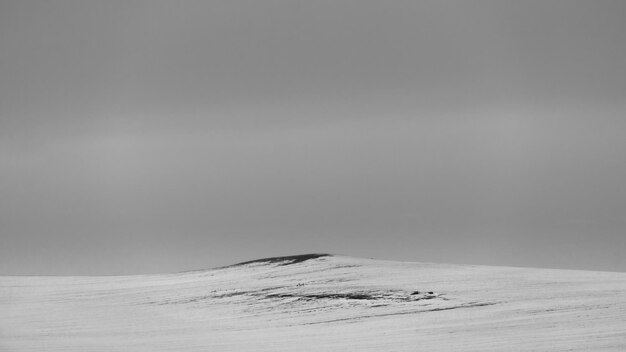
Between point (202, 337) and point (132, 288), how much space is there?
30.9 feet

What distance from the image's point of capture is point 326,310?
17359mm

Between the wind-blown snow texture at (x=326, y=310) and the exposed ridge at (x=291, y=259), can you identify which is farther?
the exposed ridge at (x=291, y=259)

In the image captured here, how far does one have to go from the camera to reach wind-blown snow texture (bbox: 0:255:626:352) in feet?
42.9

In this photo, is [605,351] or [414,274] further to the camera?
[414,274]

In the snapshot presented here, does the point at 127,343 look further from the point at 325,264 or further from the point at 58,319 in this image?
the point at 325,264

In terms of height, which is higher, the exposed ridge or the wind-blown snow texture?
the exposed ridge

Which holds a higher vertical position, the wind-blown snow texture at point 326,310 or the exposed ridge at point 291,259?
Answer: the exposed ridge at point 291,259

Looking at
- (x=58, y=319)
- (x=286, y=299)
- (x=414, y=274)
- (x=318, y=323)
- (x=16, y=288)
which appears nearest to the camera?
(x=318, y=323)

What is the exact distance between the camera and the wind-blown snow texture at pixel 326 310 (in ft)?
42.9

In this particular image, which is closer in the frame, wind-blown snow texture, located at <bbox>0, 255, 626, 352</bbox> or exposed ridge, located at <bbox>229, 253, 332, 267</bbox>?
wind-blown snow texture, located at <bbox>0, 255, 626, 352</bbox>

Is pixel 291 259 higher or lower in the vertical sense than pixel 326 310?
higher

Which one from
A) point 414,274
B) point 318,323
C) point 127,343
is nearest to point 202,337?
point 127,343

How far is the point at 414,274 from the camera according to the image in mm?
21266

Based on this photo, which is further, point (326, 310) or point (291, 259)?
point (291, 259)
